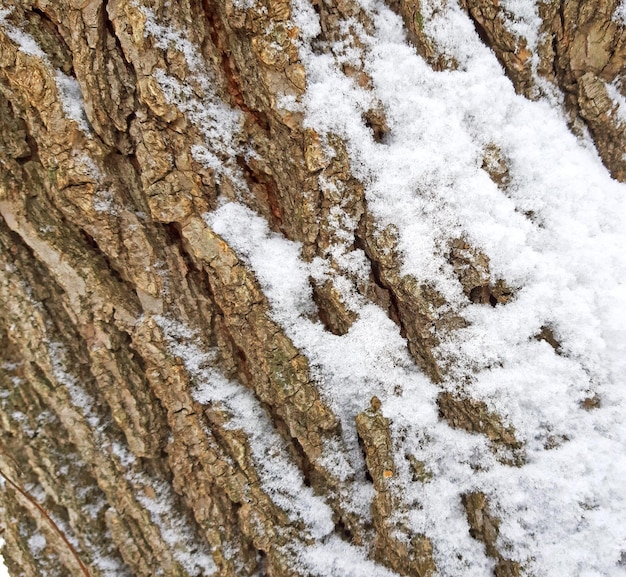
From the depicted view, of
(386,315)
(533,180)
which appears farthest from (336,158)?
(533,180)

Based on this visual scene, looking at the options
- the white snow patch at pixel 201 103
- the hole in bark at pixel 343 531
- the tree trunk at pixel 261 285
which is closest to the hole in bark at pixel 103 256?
the tree trunk at pixel 261 285

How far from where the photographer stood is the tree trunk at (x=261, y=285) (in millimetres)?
1401

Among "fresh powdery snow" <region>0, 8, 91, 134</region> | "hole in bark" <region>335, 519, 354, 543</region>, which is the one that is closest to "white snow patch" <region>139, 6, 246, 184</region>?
"fresh powdery snow" <region>0, 8, 91, 134</region>

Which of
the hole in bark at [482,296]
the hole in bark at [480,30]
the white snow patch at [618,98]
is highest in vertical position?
the white snow patch at [618,98]

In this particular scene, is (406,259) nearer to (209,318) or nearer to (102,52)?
(209,318)

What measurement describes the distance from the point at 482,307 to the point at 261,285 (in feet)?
2.58

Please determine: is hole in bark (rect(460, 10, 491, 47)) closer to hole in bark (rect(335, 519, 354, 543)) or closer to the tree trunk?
the tree trunk

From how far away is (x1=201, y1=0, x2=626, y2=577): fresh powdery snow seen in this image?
1348 millimetres

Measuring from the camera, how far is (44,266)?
1.54 meters

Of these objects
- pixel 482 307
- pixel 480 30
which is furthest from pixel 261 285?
pixel 480 30

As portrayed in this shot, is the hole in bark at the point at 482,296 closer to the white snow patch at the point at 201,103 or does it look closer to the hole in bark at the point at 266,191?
the hole in bark at the point at 266,191

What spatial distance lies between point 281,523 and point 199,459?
0.38 metres

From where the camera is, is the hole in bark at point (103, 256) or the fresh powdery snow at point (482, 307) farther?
the hole in bark at point (103, 256)

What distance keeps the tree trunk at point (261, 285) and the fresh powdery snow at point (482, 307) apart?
0.04 feet
